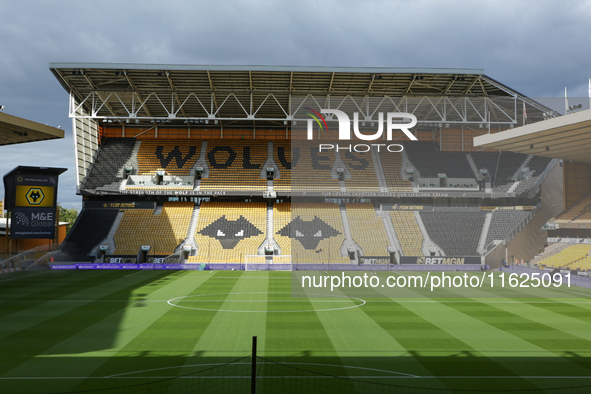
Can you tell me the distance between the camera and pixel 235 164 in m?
45.6

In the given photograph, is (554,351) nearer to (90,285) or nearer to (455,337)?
(455,337)

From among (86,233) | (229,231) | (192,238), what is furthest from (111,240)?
(229,231)

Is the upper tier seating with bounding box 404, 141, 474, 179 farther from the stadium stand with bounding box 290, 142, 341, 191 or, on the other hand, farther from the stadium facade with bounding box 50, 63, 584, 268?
the stadium stand with bounding box 290, 142, 341, 191

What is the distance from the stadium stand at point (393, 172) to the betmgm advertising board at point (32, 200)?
29.3 meters

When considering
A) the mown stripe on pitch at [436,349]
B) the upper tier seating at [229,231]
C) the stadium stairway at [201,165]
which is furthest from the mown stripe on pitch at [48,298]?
the stadium stairway at [201,165]

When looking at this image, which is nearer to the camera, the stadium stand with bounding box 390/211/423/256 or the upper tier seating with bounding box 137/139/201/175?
the stadium stand with bounding box 390/211/423/256

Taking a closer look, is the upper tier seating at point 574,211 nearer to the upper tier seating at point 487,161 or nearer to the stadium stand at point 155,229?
the upper tier seating at point 487,161

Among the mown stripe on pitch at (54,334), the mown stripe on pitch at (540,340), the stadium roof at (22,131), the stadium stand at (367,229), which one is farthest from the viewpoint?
the stadium stand at (367,229)

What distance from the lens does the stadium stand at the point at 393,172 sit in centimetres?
4041

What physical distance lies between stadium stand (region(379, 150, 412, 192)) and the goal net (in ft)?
42.1

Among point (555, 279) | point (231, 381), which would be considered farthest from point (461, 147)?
point (231, 381)

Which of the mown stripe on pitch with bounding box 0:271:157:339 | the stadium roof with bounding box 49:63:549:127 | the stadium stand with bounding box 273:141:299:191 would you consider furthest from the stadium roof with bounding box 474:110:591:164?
the mown stripe on pitch with bounding box 0:271:157:339

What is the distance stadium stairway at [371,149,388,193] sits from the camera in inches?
1594

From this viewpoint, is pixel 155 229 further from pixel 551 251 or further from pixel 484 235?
pixel 551 251
